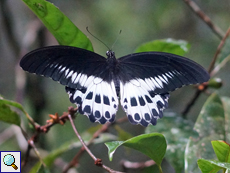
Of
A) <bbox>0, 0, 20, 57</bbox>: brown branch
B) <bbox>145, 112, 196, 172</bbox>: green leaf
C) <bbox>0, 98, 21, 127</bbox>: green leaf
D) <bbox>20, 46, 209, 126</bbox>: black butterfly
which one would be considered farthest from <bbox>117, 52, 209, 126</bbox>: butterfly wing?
<bbox>0, 0, 20, 57</bbox>: brown branch

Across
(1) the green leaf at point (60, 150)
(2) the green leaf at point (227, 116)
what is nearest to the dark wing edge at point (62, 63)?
(1) the green leaf at point (60, 150)

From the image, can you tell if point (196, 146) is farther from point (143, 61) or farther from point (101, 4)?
point (101, 4)

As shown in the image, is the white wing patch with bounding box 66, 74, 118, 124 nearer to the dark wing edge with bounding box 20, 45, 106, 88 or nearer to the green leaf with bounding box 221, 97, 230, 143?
the dark wing edge with bounding box 20, 45, 106, 88

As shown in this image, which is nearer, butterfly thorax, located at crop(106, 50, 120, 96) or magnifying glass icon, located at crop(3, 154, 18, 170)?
magnifying glass icon, located at crop(3, 154, 18, 170)

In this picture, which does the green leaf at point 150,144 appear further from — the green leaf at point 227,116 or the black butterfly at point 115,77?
the green leaf at point 227,116

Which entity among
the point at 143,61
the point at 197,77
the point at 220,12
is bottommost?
the point at 197,77

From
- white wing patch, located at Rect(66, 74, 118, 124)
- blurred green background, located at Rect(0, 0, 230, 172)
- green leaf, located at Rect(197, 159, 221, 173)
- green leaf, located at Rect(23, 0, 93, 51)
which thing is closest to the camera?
green leaf, located at Rect(197, 159, 221, 173)

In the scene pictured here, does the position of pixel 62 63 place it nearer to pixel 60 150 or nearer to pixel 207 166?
pixel 60 150

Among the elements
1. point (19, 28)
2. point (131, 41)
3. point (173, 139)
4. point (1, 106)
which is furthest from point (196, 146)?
point (19, 28)
